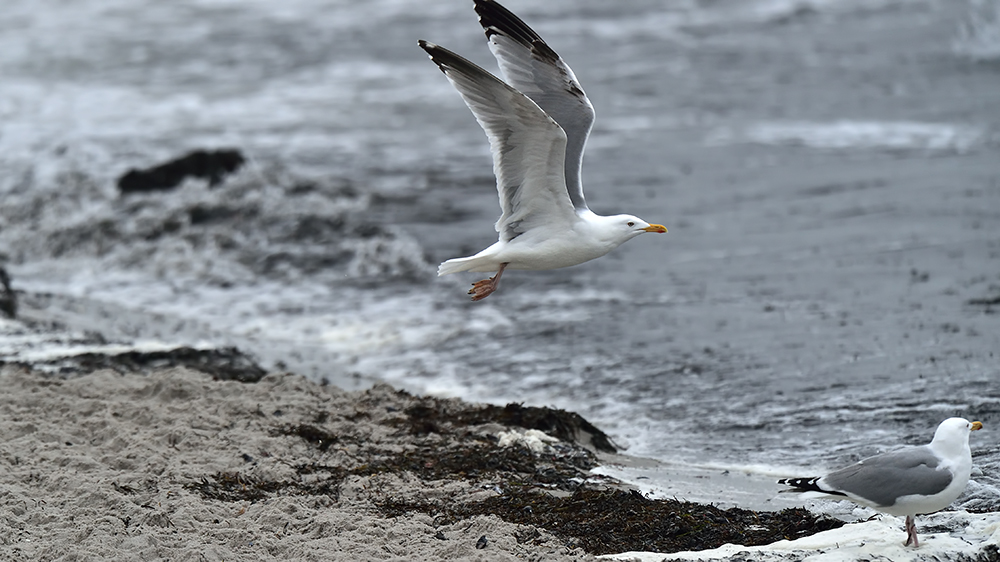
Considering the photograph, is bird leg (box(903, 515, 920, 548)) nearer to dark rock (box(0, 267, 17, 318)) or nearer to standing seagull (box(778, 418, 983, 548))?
standing seagull (box(778, 418, 983, 548))

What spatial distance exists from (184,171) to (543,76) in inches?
300

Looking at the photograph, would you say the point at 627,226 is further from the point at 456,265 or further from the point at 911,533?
the point at 911,533

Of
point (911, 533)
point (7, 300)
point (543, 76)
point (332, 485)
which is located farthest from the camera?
point (7, 300)

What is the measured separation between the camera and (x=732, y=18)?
22.2m

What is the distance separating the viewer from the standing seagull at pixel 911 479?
4539 millimetres

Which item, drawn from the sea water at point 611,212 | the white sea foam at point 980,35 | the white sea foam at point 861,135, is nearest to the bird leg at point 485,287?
the sea water at point 611,212

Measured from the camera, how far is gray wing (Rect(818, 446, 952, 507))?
454cm

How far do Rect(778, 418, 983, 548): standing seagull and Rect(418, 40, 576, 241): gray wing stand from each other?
2.29m

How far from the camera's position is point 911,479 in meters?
4.56

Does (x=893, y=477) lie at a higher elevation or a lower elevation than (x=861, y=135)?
higher

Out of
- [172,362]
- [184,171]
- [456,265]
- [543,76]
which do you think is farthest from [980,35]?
[172,362]

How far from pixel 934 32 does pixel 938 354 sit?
13463 mm

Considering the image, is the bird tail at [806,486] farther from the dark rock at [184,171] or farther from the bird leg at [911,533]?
the dark rock at [184,171]

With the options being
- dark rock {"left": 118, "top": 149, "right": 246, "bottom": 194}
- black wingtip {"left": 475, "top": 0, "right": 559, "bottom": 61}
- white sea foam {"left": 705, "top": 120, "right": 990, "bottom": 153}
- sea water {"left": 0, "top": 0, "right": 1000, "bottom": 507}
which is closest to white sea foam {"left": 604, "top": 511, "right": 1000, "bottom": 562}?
sea water {"left": 0, "top": 0, "right": 1000, "bottom": 507}
